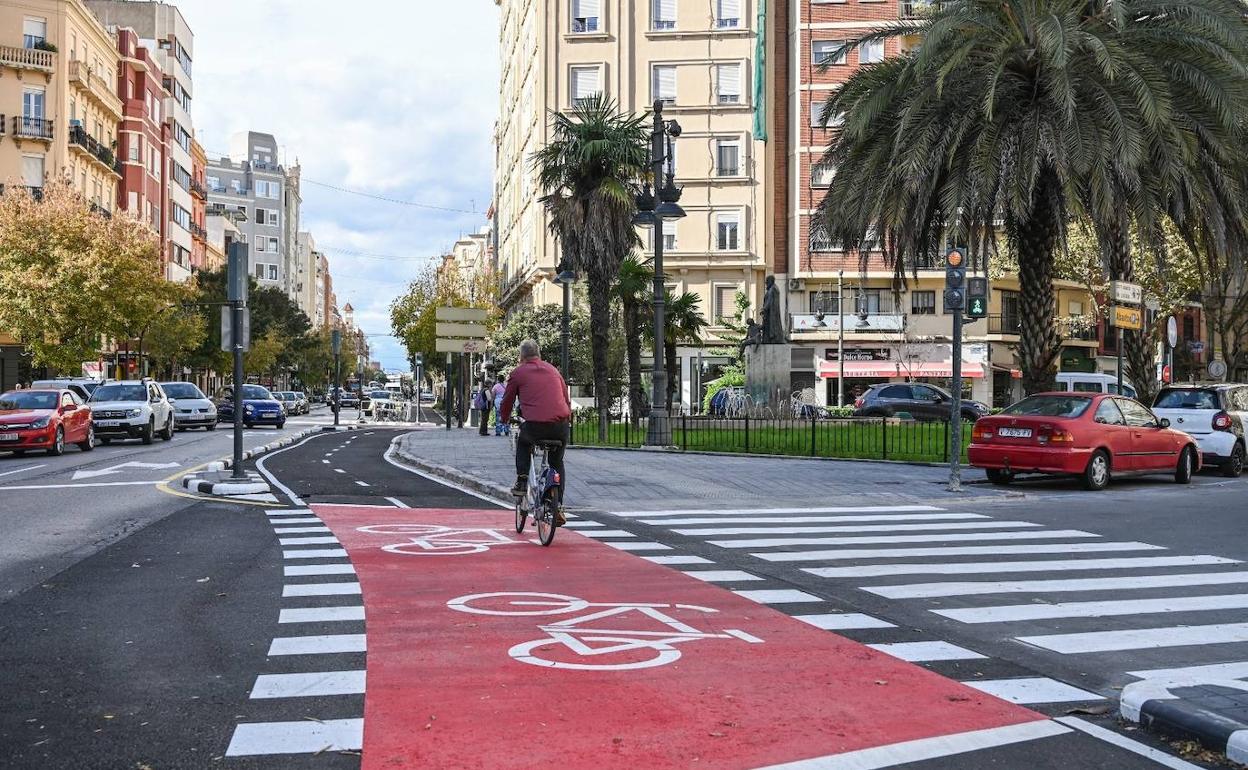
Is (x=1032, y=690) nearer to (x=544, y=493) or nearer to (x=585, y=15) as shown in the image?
(x=544, y=493)

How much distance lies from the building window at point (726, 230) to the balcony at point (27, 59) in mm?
31371

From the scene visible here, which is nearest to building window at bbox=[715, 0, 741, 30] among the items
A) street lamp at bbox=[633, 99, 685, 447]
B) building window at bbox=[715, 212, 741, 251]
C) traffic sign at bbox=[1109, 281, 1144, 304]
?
building window at bbox=[715, 212, 741, 251]

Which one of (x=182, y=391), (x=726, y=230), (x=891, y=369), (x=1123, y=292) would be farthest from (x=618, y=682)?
(x=891, y=369)

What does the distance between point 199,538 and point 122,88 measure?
6338 centimetres

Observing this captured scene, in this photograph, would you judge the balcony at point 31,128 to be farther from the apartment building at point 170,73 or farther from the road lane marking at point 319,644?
the road lane marking at point 319,644

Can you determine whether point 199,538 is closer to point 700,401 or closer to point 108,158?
point 700,401

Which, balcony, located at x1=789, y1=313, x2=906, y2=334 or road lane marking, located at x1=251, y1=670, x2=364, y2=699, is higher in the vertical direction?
balcony, located at x1=789, y1=313, x2=906, y2=334

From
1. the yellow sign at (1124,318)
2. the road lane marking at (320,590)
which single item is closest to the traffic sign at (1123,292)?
the yellow sign at (1124,318)

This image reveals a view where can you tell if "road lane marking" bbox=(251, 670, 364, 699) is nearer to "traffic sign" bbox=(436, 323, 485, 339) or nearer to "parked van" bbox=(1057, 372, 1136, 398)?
"traffic sign" bbox=(436, 323, 485, 339)

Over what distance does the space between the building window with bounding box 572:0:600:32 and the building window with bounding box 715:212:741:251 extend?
412 inches

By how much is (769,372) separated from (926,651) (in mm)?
28300

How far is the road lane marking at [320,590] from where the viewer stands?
27.4ft

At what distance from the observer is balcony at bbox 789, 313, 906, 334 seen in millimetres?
57312

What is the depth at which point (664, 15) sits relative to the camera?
57094mm
